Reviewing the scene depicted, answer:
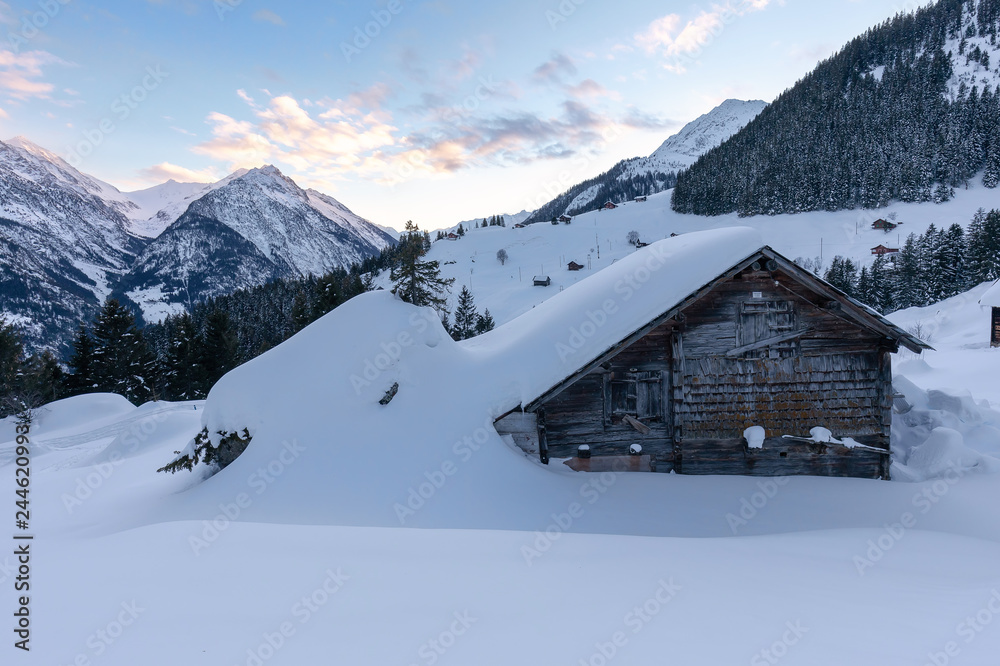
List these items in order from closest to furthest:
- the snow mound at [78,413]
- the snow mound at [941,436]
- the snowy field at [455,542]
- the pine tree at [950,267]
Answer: the snowy field at [455,542] < the snow mound at [941,436] < the snow mound at [78,413] < the pine tree at [950,267]

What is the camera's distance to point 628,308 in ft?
39.6

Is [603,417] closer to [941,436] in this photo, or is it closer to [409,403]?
[409,403]

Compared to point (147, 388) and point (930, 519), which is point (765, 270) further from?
point (147, 388)

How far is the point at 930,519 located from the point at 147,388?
49633 millimetres

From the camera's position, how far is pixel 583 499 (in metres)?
10.3

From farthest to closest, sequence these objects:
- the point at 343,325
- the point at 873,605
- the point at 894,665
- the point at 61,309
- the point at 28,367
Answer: the point at 61,309, the point at 28,367, the point at 343,325, the point at 873,605, the point at 894,665

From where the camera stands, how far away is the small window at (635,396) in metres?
11.6

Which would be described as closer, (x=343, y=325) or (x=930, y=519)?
(x=930, y=519)

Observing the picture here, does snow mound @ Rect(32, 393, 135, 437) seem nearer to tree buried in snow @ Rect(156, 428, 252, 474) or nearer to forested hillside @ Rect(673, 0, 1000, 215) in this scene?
tree buried in snow @ Rect(156, 428, 252, 474)

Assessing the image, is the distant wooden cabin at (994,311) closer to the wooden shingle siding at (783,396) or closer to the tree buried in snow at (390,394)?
the wooden shingle siding at (783,396)

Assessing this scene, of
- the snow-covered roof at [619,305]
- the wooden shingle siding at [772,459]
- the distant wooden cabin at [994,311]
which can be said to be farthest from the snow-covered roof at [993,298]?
the snow-covered roof at [619,305]

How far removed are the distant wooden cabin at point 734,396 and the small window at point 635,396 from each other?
0.03 meters

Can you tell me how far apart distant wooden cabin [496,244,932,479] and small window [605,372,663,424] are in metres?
0.03

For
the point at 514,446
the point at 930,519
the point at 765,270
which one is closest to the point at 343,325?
the point at 514,446
